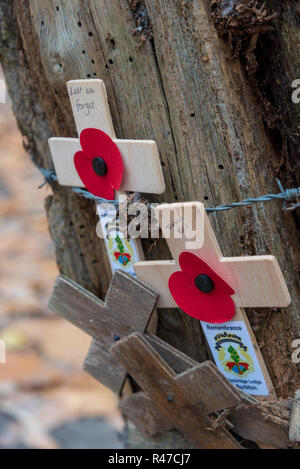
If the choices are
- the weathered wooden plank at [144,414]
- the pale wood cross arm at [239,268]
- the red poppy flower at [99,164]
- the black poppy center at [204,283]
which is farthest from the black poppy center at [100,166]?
the weathered wooden plank at [144,414]

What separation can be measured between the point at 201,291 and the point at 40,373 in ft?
7.87

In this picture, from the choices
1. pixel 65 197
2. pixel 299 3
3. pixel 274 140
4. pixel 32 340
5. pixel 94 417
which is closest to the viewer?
pixel 299 3

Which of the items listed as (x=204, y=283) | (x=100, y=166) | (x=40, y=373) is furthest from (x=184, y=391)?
(x=40, y=373)

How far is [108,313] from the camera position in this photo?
1.51 metres

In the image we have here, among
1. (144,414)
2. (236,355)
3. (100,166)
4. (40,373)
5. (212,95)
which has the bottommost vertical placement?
(40,373)

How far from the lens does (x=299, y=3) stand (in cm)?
122

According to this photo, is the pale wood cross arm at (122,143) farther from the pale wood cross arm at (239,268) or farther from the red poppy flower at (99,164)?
the pale wood cross arm at (239,268)

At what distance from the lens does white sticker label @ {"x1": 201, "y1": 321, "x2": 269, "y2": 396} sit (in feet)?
4.31

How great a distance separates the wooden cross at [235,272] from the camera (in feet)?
3.90

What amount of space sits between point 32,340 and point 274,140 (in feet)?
8.93

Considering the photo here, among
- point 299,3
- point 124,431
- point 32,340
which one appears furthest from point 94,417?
point 299,3

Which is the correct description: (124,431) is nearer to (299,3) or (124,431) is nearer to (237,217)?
(237,217)

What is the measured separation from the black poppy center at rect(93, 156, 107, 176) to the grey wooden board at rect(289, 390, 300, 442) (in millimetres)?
713

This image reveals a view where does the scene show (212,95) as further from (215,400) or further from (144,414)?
(144,414)
